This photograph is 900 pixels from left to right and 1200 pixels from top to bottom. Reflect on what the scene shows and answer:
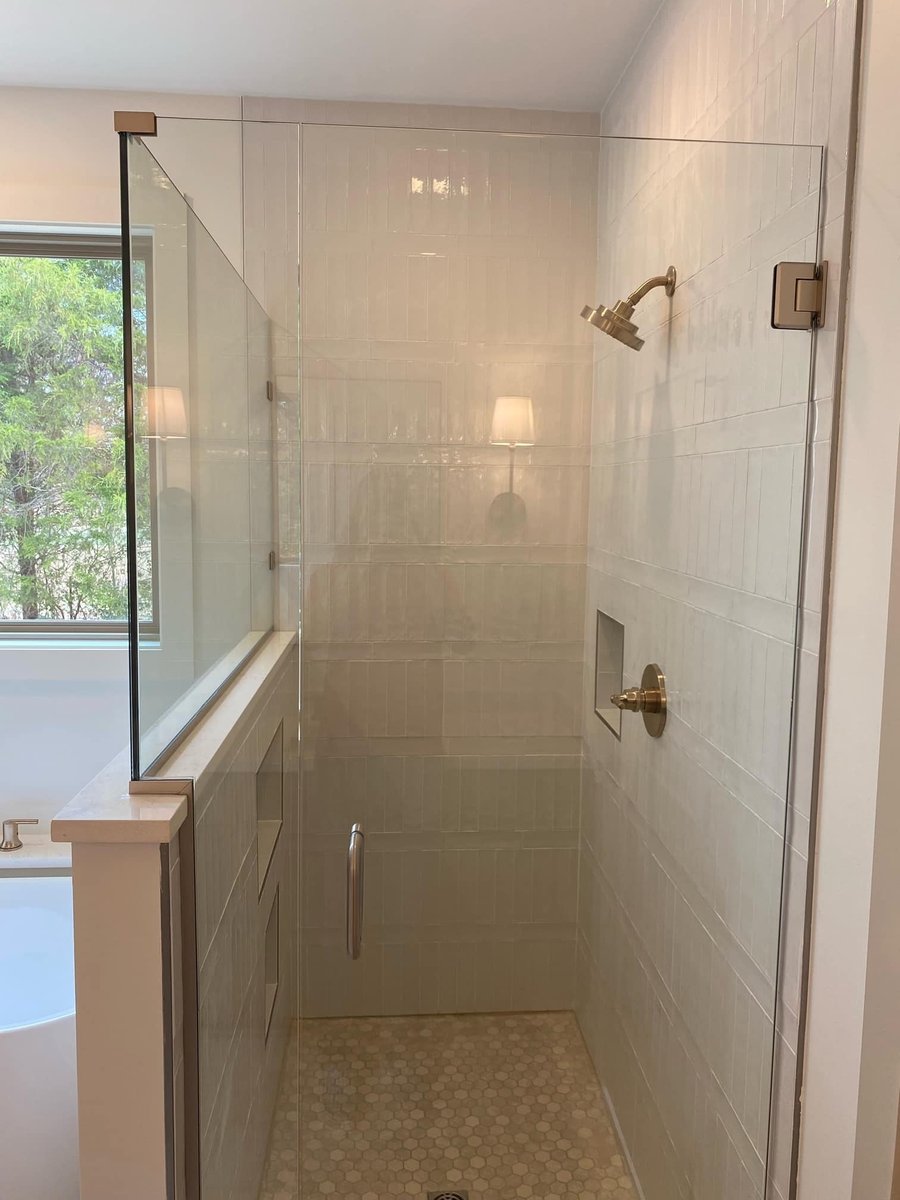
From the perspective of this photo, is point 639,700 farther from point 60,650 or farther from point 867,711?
point 60,650

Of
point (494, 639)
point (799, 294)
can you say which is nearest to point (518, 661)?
point (494, 639)

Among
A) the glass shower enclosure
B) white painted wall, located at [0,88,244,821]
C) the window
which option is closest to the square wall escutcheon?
the glass shower enclosure

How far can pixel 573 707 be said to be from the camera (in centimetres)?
169

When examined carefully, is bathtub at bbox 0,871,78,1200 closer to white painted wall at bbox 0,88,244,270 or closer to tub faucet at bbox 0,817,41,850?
tub faucet at bbox 0,817,41,850

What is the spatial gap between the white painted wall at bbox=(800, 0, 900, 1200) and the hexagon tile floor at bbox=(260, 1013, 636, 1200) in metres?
0.63

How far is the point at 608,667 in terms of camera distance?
66.0 inches

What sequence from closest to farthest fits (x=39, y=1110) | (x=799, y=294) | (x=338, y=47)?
1. (x=799, y=294)
2. (x=39, y=1110)
3. (x=338, y=47)

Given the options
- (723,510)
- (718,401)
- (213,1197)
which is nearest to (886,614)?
→ (723,510)

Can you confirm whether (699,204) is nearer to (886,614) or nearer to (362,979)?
(886,614)

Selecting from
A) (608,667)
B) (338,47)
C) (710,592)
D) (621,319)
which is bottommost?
(608,667)

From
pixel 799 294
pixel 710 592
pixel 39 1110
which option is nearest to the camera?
pixel 799 294

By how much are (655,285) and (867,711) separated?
0.86 m

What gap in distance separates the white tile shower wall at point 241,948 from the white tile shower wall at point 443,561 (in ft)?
0.16

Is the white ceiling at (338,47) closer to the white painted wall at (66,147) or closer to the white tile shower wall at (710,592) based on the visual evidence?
the white painted wall at (66,147)
